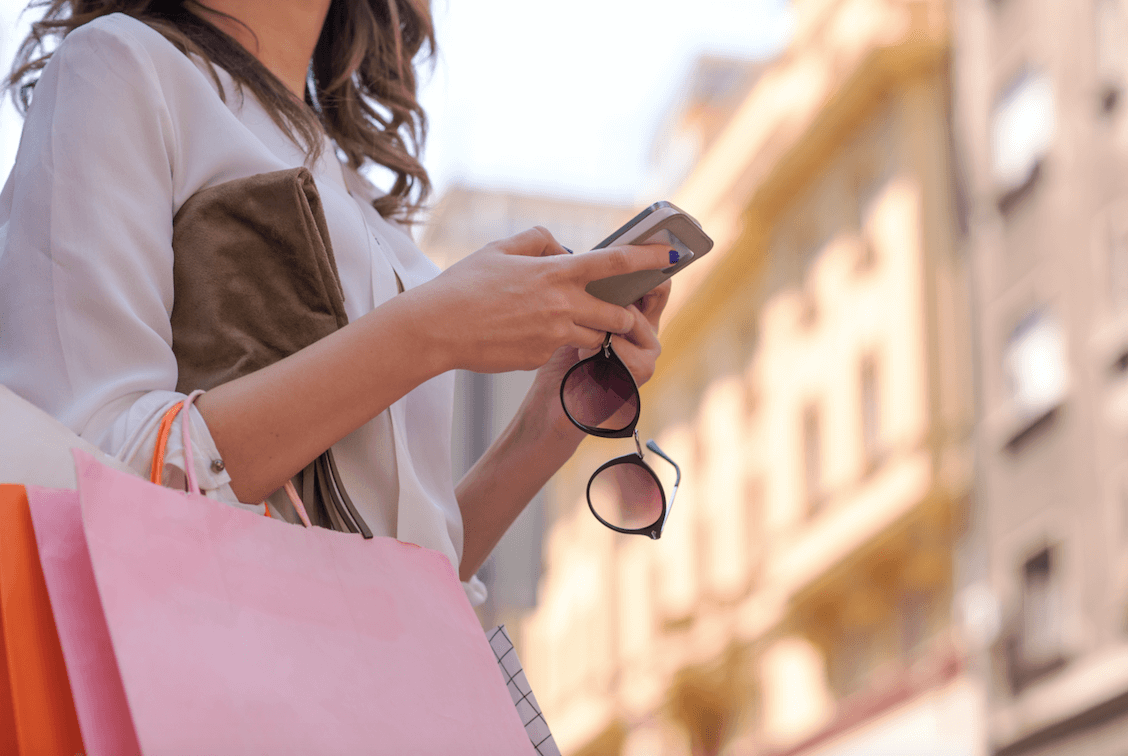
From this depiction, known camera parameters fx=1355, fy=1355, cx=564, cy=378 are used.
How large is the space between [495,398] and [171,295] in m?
12.5

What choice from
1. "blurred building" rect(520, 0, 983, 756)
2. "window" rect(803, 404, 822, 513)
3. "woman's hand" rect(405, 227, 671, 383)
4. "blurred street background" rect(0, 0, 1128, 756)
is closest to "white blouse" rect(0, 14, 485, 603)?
"woman's hand" rect(405, 227, 671, 383)

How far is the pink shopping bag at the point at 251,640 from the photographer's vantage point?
39.9 inches

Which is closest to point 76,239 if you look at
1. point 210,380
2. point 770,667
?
point 210,380

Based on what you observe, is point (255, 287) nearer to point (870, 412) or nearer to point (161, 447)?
point (161, 447)

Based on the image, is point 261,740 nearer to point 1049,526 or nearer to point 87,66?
point 87,66

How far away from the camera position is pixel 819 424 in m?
19.4

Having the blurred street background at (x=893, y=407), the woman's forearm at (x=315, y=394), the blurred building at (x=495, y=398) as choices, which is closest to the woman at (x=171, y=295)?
the woman's forearm at (x=315, y=394)

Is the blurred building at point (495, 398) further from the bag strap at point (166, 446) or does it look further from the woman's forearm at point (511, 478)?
the bag strap at point (166, 446)

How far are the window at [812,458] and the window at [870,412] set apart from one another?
3.92 feet

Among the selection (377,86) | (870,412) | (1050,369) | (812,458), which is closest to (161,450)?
(377,86)

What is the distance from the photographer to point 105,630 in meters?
1.04

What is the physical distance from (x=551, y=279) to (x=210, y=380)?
14.1 inches

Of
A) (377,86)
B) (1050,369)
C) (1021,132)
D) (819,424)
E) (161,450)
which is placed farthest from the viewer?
(819,424)

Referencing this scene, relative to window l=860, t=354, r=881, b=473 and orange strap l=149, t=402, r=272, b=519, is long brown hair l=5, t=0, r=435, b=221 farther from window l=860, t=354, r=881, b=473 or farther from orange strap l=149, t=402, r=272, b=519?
window l=860, t=354, r=881, b=473
